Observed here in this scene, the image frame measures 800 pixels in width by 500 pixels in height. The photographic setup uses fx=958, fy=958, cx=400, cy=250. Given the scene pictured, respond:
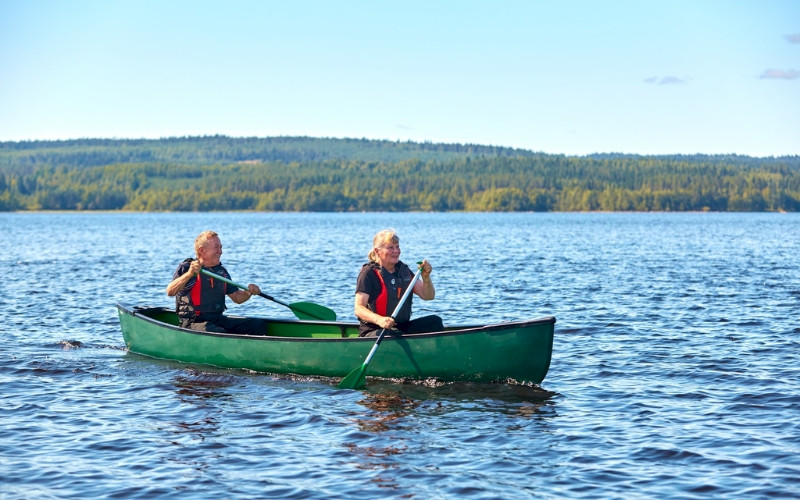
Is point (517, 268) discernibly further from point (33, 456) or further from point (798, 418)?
point (33, 456)

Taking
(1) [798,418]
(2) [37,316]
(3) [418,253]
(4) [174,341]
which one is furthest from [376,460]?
(3) [418,253]

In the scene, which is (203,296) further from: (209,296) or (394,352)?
(394,352)

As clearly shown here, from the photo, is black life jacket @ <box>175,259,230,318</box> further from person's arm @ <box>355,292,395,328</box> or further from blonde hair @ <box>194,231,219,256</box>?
person's arm @ <box>355,292,395,328</box>

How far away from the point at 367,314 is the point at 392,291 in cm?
49

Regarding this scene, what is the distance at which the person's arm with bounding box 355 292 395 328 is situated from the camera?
11.5 meters

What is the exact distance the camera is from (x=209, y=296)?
13555 mm

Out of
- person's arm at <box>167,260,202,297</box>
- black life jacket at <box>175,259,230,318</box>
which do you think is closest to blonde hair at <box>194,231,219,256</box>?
person's arm at <box>167,260,202,297</box>

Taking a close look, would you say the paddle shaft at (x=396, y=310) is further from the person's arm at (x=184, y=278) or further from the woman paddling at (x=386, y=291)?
the person's arm at (x=184, y=278)

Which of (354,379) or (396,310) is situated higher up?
(396,310)

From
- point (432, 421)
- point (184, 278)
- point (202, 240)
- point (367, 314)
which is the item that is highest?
point (202, 240)

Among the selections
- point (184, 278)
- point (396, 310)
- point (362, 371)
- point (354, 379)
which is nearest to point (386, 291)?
point (396, 310)

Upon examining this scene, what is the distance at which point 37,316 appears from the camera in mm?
19688

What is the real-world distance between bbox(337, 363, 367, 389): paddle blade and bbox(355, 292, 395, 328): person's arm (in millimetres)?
590

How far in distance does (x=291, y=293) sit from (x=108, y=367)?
1209 cm
